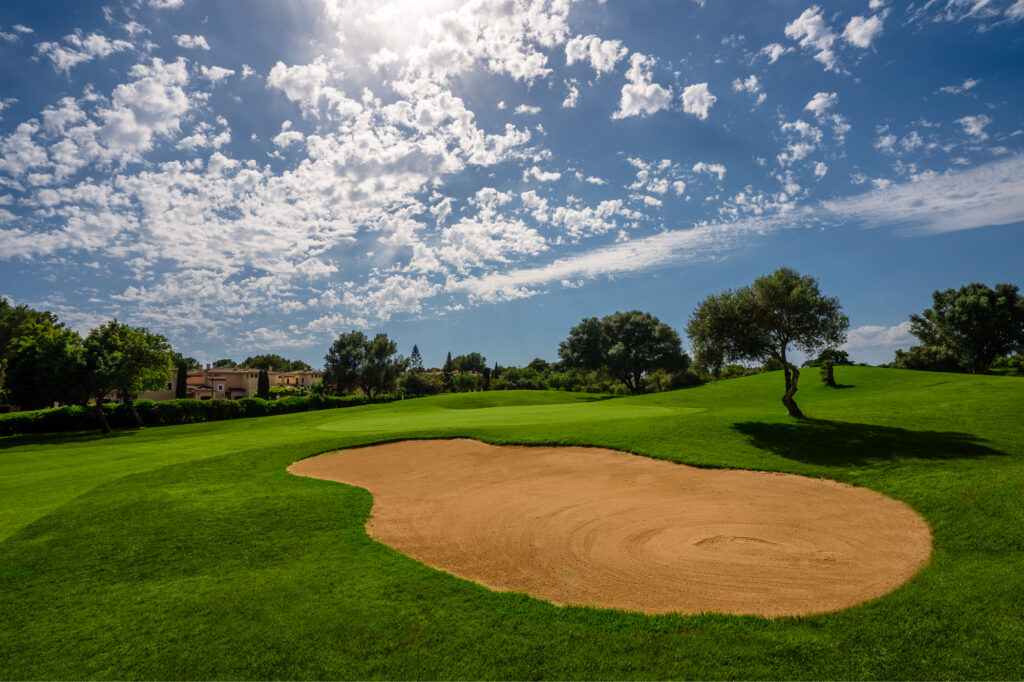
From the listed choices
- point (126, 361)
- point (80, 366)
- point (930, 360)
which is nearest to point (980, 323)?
point (930, 360)

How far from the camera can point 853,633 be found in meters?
6.59

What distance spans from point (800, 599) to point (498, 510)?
23.1 feet

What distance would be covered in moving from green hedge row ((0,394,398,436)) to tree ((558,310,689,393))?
3609 centimetres

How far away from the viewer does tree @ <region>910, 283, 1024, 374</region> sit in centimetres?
5938

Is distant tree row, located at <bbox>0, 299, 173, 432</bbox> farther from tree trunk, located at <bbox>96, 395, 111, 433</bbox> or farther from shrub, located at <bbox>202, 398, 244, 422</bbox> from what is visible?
shrub, located at <bbox>202, 398, 244, 422</bbox>

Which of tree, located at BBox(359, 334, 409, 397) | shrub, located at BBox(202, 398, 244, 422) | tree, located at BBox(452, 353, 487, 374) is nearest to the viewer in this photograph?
shrub, located at BBox(202, 398, 244, 422)

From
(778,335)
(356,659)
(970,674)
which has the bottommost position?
(970,674)

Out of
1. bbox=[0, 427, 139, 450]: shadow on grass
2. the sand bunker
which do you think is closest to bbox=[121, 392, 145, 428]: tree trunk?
bbox=[0, 427, 139, 450]: shadow on grass

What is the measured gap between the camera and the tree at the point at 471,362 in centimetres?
16912

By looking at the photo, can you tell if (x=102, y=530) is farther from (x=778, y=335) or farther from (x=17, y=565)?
(x=778, y=335)

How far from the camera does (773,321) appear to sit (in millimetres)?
24250

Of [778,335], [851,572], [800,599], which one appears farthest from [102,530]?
[778,335]

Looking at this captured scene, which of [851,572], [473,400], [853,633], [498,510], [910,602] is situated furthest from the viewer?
[473,400]

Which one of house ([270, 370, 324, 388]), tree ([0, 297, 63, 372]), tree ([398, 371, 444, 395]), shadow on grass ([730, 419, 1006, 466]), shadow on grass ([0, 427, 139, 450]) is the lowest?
shadow on grass ([730, 419, 1006, 466])
